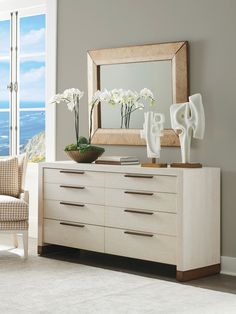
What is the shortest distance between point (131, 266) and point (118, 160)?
81 centimetres

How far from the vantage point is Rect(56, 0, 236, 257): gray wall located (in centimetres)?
503

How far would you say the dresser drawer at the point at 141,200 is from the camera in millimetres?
4793

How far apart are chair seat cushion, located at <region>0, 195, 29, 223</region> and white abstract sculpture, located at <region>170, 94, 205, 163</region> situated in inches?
53.1

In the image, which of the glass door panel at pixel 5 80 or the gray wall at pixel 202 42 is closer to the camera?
the gray wall at pixel 202 42

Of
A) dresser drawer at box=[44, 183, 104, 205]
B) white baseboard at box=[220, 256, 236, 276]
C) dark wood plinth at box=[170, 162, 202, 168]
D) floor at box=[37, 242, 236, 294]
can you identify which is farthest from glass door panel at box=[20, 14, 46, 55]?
white baseboard at box=[220, 256, 236, 276]

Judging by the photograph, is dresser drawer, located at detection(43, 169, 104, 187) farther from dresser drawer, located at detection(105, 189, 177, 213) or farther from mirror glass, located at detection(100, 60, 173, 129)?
mirror glass, located at detection(100, 60, 173, 129)

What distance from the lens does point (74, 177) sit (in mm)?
5434

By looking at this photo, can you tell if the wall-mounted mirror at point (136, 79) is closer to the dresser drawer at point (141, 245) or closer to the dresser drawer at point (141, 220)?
the dresser drawer at point (141, 220)

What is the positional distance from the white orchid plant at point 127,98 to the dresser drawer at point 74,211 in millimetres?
823

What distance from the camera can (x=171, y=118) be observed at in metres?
5.10

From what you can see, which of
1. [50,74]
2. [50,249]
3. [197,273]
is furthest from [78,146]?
[197,273]

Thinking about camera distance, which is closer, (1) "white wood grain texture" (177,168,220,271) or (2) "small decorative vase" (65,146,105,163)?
(1) "white wood grain texture" (177,168,220,271)

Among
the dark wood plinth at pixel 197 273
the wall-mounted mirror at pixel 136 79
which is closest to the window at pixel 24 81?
the wall-mounted mirror at pixel 136 79

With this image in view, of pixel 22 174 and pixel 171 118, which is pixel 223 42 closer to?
pixel 171 118
